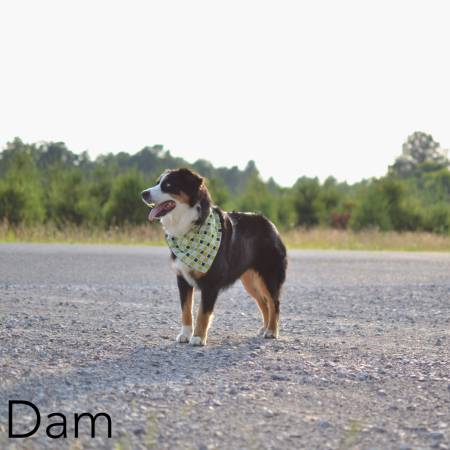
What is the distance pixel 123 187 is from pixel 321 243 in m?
8.85

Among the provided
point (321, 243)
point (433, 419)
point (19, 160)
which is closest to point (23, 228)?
point (19, 160)

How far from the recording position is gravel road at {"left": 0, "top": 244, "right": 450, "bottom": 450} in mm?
4137

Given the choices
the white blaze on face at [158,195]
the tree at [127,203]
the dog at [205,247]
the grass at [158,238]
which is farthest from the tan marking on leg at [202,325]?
the tree at [127,203]

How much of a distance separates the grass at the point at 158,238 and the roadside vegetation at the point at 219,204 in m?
0.04

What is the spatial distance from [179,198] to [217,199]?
29.4 metres

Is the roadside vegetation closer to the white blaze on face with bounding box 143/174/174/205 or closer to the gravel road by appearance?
the gravel road

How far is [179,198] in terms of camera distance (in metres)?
6.72

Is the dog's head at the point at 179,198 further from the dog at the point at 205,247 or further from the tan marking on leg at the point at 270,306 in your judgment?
the tan marking on leg at the point at 270,306

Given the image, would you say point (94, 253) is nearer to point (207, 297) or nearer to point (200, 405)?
point (207, 297)

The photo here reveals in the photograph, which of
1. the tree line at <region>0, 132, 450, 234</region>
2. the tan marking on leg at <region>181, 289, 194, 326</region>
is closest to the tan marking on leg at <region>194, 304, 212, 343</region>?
the tan marking on leg at <region>181, 289, 194, 326</region>

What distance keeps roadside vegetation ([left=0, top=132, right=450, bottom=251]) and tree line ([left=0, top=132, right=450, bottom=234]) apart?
43 millimetres

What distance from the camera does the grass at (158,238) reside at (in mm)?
27203

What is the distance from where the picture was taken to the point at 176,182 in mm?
6672

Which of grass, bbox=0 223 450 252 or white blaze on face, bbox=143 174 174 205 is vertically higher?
white blaze on face, bbox=143 174 174 205
